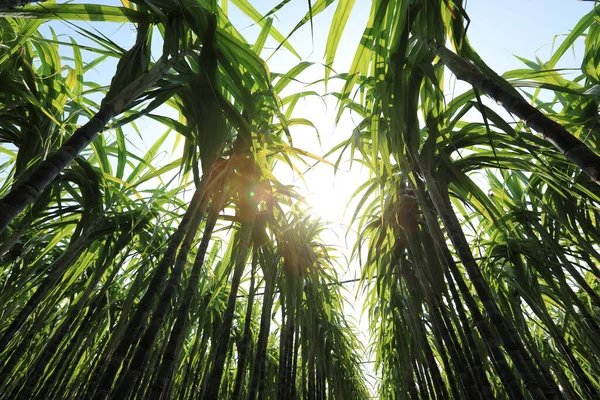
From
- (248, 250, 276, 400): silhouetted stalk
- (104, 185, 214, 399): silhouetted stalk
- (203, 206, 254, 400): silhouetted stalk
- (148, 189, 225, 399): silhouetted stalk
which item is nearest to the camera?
(104, 185, 214, 399): silhouetted stalk

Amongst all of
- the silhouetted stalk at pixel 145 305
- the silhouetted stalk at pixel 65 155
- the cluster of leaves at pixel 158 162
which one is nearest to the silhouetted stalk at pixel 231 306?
the cluster of leaves at pixel 158 162

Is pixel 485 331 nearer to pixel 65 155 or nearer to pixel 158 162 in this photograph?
pixel 65 155

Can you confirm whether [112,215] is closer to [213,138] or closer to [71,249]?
[71,249]

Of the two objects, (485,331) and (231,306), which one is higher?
(231,306)

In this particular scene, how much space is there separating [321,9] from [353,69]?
0.32 meters

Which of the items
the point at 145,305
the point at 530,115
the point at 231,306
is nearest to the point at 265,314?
the point at 231,306

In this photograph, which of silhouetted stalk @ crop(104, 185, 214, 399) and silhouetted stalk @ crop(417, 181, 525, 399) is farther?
silhouetted stalk @ crop(417, 181, 525, 399)

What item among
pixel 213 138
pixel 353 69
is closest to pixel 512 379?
pixel 353 69

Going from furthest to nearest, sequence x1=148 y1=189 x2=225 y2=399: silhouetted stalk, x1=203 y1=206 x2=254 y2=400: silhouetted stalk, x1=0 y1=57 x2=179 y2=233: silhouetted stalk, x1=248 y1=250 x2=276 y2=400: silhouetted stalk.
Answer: x1=248 y1=250 x2=276 y2=400: silhouetted stalk
x1=203 y1=206 x2=254 y2=400: silhouetted stalk
x1=148 y1=189 x2=225 y2=399: silhouetted stalk
x1=0 y1=57 x2=179 y2=233: silhouetted stalk

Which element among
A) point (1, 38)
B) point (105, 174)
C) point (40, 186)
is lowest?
point (40, 186)

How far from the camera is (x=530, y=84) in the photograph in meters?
1.29

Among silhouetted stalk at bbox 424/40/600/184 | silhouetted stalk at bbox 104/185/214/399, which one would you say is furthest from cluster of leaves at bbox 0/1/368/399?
silhouetted stalk at bbox 424/40/600/184

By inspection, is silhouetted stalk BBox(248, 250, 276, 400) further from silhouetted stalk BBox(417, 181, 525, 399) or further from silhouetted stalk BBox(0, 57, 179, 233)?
silhouetted stalk BBox(0, 57, 179, 233)

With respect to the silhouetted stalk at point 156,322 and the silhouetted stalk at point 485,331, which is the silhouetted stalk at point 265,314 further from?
the silhouetted stalk at point 485,331
